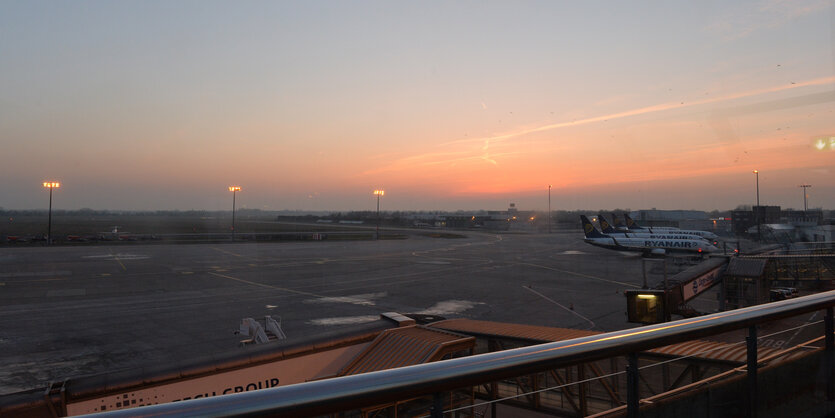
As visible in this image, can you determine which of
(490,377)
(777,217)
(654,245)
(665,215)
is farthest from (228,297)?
(665,215)

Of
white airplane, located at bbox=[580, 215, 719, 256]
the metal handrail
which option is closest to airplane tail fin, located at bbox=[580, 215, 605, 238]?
white airplane, located at bbox=[580, 215, 719, 256]

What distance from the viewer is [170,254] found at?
52.0 metres

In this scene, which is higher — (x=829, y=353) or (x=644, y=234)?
(x=829, y=353)

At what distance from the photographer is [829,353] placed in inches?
163

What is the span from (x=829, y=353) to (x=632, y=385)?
102 inches

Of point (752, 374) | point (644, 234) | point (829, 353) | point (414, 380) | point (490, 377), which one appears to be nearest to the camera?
point (414, 380)

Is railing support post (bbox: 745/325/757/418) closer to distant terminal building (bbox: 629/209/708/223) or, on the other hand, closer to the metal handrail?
the metal handrail

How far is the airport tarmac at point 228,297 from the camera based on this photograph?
1858 centimetres

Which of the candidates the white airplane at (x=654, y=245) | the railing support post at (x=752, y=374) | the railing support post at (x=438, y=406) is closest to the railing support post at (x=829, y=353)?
the railing support post at (x=752, y=374)

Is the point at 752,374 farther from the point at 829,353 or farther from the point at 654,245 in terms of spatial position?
the point at 654,245

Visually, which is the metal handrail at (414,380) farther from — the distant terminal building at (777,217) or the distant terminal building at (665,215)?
the distant terminal building at (665,215)

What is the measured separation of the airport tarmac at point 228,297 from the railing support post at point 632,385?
940 cm

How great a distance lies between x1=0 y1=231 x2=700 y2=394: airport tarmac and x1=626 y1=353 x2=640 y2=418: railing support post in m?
9.40

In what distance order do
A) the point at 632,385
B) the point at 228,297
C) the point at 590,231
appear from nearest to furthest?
the point at 632,385 → the point at 228,297 → the point at 590,231
